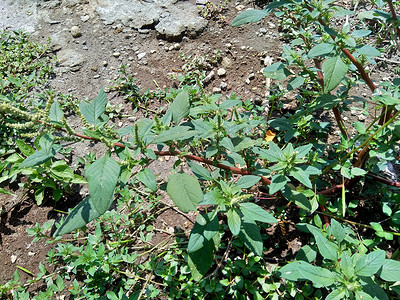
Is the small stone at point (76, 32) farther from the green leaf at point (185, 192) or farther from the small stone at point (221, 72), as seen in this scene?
the green leaf at point (185, 192)

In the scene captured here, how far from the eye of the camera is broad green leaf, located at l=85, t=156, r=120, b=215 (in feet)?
4.11

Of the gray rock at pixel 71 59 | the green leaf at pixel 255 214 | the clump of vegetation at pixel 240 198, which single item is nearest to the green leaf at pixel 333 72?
the clump of vegetation at pixel 240 198

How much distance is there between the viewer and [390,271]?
4.75 ft

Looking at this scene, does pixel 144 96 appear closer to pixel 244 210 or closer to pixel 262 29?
pixel 262 29

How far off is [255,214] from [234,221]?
0.36 ft

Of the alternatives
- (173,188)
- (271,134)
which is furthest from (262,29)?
(173,188)

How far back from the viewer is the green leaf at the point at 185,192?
1.37 metres

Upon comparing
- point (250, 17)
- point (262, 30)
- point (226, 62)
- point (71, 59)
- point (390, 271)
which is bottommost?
point (390, 271)

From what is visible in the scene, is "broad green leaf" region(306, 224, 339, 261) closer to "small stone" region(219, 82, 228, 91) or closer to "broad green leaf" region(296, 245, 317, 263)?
"broad green leaf" region(296, 245, 317, 263)

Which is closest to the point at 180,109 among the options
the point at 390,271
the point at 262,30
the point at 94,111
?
the point at 94,111

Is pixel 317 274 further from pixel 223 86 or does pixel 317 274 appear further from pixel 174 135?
pixel 223 86

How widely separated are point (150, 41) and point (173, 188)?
2.43 metres

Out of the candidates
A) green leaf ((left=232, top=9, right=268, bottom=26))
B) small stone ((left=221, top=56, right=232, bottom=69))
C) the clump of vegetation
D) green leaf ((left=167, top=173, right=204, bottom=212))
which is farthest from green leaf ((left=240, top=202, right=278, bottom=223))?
small stone ((left=221, top=56, right=232, bottom=69))

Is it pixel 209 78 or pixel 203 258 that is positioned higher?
pixel 209 78
